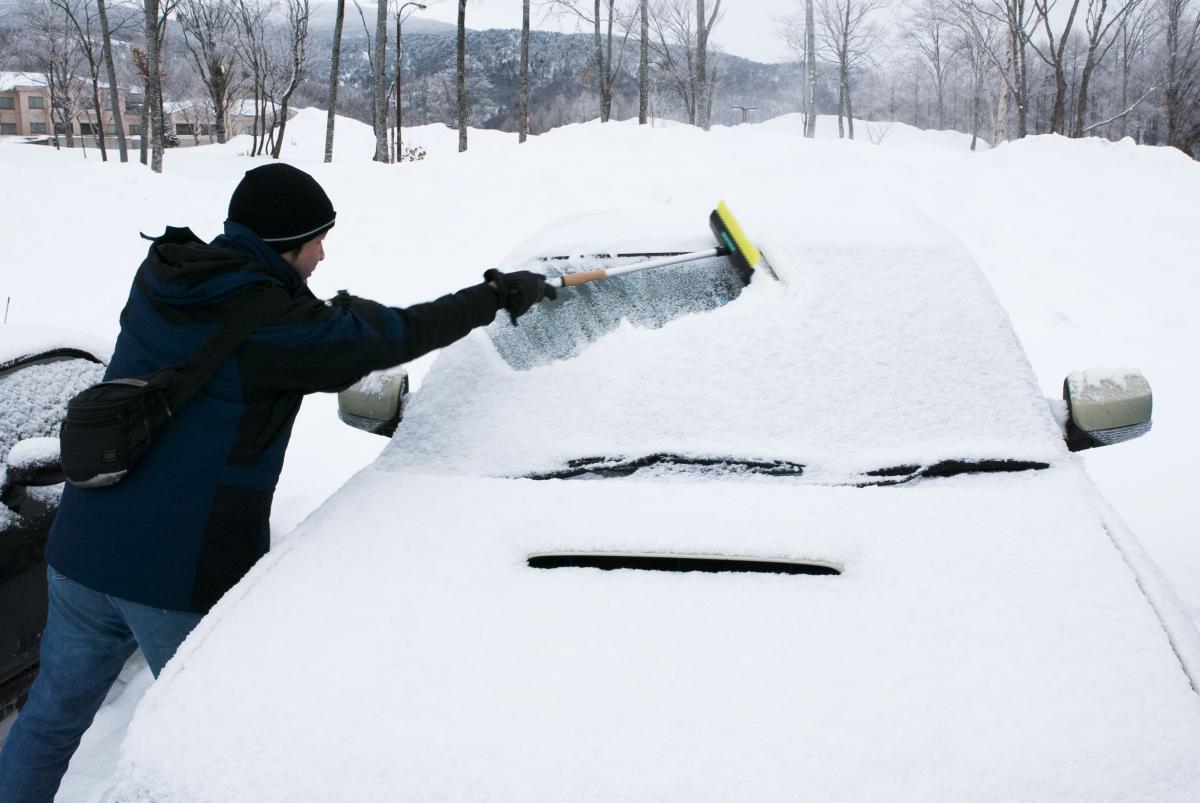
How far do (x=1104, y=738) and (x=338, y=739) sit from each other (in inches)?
44.0

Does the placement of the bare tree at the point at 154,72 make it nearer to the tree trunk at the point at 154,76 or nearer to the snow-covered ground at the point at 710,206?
the tree trunk at the point at 154,76

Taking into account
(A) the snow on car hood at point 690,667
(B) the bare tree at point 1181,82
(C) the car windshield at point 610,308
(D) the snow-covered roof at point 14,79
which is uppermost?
(D) the snow-covered roof at point 14,79

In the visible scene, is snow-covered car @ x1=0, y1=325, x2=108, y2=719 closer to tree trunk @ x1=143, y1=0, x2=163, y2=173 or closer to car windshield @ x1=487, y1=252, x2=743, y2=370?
car windshield @ x1=487, y1=252, x2=743, y2=370

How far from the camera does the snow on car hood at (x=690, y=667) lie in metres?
1.16

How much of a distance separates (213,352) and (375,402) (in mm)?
662

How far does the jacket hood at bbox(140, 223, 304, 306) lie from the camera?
1.80 metres

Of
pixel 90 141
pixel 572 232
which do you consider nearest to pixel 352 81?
pixel 90 141

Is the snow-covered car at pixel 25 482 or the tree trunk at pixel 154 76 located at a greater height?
the tree trunk at pixel 154 76

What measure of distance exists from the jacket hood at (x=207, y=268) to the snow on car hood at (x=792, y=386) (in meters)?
0.61

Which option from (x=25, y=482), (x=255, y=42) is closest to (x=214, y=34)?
(x=255, y=42)

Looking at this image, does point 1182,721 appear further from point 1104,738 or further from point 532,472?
point 532,472

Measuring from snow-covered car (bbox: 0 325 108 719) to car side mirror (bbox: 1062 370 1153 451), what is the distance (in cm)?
287

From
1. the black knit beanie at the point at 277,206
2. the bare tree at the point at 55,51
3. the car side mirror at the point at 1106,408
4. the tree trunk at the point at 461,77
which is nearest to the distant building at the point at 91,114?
the bare tree at the point at 55,51

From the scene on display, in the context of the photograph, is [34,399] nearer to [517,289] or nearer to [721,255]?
[517,289]
